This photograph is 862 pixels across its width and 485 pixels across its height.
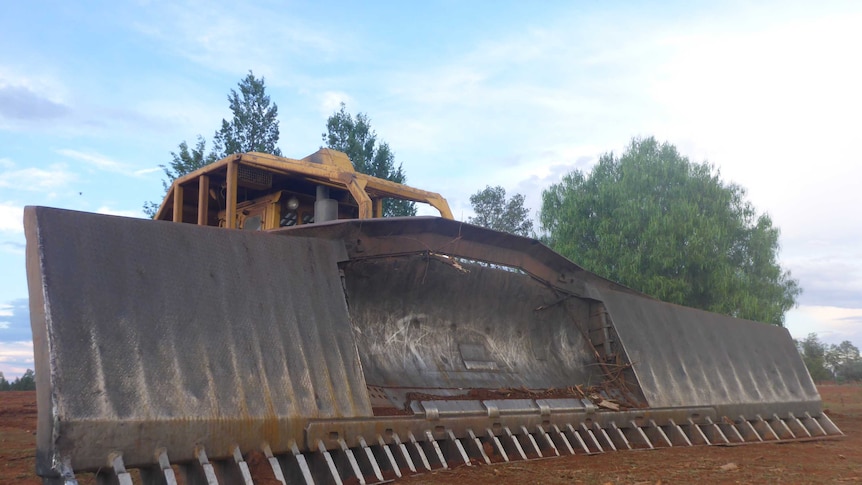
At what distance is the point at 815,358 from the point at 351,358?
135 feet

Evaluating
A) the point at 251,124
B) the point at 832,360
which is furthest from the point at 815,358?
the point at 251,124

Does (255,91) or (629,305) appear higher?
(255,91)

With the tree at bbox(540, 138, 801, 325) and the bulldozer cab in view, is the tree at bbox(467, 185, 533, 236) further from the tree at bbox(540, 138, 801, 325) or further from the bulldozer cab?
the bulldozer cab

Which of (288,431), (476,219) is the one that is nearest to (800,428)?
(288,431)

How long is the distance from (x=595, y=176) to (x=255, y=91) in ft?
34.0

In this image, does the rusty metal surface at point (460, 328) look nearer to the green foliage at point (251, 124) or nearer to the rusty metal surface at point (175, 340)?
the rusty metal surface at point (175, 340)

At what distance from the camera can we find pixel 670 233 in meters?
19.7

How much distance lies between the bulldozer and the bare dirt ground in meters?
0.25

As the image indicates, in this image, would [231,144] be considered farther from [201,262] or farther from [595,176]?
[201,262]

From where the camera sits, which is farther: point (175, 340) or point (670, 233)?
point (670, 233)

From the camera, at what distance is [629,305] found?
766 centimetres

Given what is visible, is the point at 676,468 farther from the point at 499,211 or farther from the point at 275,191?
the point at 499,211

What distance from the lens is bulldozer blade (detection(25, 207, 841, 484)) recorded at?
349 centimetres

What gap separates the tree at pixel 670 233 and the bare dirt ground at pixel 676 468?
41.0 feet
